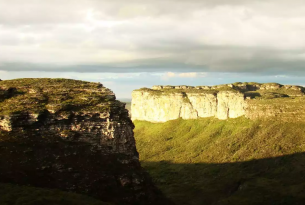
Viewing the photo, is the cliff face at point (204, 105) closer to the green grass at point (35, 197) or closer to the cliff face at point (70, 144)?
the cliff face at point (70, 144)

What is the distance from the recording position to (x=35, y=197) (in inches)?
1726

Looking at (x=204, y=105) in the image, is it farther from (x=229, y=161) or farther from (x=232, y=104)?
(x=229, y=161)

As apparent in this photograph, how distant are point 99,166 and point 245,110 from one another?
378 ft

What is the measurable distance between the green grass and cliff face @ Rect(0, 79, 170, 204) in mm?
3772

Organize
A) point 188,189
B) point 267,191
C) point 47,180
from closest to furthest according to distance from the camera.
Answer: point 47,180, point 267,191, point 188,189

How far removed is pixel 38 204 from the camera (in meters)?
42.5

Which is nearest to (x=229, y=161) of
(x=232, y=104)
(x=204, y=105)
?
(x=232, y=104)

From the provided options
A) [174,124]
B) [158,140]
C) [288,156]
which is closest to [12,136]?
[288,156]

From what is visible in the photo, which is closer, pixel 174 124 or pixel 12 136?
pixel 12 136

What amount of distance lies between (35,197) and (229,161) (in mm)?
93109

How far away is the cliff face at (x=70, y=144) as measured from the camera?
52.1 m

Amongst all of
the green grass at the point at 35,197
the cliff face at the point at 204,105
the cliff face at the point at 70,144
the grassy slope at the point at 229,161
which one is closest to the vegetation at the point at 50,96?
the cliff face at the point at 70,144

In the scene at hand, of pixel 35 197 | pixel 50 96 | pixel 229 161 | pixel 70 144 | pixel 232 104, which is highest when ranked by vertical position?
pixel 50 96

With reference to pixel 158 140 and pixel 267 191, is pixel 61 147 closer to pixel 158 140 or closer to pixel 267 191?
pixel 267 191
